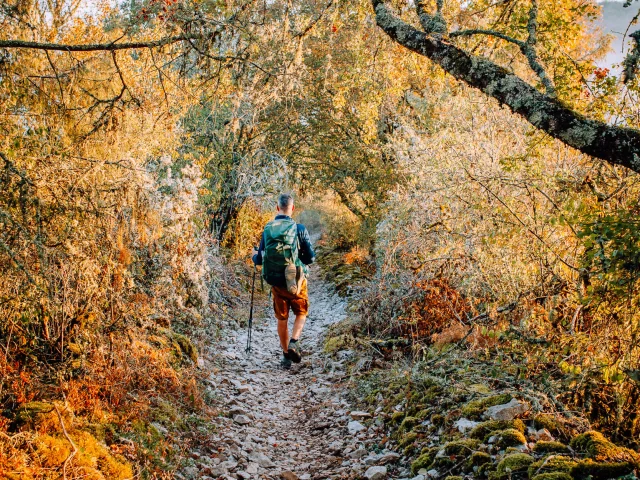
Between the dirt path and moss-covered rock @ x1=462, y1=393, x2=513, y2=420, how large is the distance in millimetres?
901

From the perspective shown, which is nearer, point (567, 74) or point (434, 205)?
point (567, 74)

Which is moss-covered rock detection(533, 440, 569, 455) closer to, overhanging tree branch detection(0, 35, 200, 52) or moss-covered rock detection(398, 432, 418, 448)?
moss-covered rock detection(398, 432, 418, 448)

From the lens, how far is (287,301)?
27.4ft

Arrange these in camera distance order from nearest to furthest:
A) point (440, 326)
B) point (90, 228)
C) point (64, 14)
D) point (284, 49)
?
1. point (90, 228)
2. point (284, 49)
3. point (440, 326)
4. point (64, 14)

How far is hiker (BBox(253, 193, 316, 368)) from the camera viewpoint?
790cm

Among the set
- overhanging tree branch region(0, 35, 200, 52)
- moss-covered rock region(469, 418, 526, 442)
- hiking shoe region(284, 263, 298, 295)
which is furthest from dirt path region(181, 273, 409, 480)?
overhanging tree branch region(0, 35, 200, 52)

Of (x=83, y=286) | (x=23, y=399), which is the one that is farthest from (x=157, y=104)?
(x=23, y=399)

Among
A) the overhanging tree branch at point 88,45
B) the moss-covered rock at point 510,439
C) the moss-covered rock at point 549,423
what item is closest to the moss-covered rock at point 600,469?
the moss-covered rock at point 510,439

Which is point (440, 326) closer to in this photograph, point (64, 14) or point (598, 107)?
point (598, 107)

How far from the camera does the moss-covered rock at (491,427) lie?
4.25 meters

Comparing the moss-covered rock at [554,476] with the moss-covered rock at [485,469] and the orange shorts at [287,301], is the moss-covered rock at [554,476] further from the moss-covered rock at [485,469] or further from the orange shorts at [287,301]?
the orange shorts at [287,301]

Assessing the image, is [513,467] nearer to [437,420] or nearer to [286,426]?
[437,420]

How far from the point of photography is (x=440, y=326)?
295 inches

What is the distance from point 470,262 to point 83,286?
16.6ft
